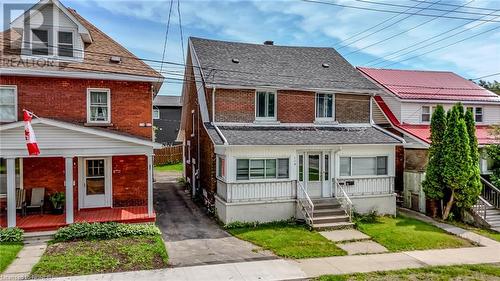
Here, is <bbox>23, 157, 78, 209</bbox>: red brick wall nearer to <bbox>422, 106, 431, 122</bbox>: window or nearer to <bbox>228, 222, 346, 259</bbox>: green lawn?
<bbox>228, 222, 346, 259</bbox>: green lawn

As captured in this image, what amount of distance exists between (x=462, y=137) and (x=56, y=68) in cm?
1759

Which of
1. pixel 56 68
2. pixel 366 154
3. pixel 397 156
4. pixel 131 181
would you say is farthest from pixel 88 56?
pixel 397 156

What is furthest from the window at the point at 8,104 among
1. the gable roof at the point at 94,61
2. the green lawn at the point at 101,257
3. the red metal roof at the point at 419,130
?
the red metal roof at the point at 419,130

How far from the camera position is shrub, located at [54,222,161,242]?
41.1 feet

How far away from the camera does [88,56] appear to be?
619 inches

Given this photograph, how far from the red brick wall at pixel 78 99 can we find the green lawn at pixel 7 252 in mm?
5054

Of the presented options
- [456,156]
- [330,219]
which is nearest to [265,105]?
[330,219]

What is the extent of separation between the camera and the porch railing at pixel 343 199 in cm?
1564

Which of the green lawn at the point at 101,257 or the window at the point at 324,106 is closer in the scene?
the green lawn at the point at 101,257

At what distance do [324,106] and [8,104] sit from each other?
558 inches

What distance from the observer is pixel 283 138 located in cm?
1638

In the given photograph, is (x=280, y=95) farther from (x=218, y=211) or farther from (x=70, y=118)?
(x=70, y=118)

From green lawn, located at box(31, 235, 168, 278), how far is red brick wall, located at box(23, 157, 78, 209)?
3476 mm

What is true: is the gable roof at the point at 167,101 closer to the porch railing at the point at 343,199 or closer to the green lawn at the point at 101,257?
the porch railing at the point at 343,199
